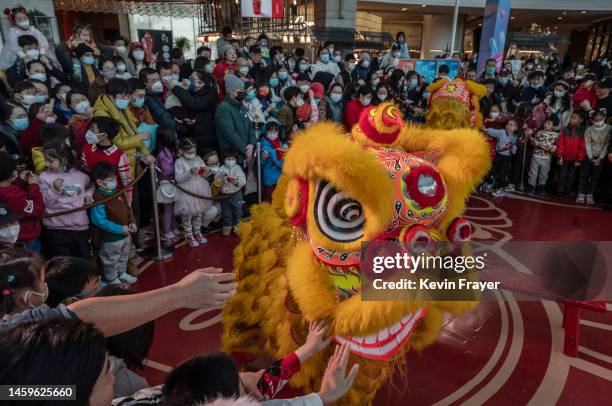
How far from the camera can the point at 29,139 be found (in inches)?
138

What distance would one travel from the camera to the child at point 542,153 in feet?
18.9

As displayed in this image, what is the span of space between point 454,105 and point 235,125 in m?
2.23

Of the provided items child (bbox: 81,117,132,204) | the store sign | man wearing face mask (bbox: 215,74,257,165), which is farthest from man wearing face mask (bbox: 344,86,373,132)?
the store sign

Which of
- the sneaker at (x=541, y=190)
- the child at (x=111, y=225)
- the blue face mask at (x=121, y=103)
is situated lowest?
the sneaker at (x=541, y=190)

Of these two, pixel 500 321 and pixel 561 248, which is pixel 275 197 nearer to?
pixel 500 321

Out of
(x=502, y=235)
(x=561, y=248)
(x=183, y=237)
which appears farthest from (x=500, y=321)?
(x=183, y=237)

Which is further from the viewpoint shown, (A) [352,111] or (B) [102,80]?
(A) [352,111]

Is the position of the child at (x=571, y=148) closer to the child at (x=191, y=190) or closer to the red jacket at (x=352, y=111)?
the red jacket at (x=352, y=111)

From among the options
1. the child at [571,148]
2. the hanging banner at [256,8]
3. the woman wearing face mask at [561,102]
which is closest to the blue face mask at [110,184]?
the child at [571,148]

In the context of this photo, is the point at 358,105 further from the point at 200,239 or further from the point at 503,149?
the point at 200,239

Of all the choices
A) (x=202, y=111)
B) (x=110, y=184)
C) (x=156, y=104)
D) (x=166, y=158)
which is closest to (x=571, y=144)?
(x=202, y=111)

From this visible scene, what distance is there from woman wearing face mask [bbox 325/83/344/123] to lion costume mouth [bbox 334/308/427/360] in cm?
448

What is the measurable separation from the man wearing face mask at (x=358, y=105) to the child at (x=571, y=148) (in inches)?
101

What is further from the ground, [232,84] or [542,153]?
[232,84]
